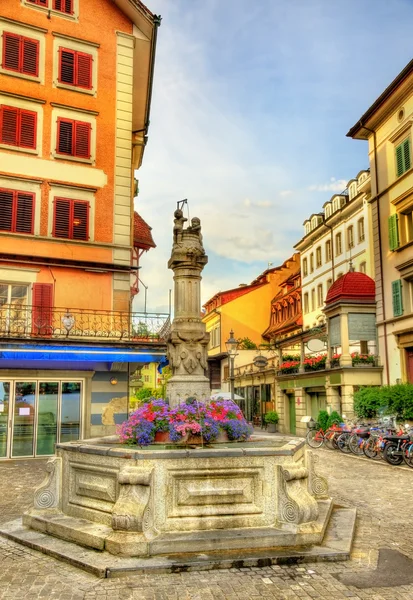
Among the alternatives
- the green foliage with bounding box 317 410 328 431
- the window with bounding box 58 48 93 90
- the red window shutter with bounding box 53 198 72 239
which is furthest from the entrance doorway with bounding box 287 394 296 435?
the window with bounding box 58 48 93 90

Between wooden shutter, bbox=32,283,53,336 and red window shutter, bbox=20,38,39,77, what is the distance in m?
8.41

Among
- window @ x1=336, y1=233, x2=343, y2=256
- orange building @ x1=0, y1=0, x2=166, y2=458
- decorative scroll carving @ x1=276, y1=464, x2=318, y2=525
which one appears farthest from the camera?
window @ x1=336, y1=233, x2=343, y2=256

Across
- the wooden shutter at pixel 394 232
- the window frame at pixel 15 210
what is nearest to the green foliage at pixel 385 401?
the wooden shutter at pixel 394 232

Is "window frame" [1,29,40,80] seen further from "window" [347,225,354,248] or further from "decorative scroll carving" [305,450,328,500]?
"window" [347,225,354,248]

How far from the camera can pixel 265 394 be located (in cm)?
3900

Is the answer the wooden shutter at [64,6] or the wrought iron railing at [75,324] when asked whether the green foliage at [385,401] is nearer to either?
the wrought iron railing at [75,324]

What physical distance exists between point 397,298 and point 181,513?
68.3 ft

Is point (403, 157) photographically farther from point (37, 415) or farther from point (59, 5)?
point (37, 415)

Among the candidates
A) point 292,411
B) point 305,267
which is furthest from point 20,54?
point 305,267

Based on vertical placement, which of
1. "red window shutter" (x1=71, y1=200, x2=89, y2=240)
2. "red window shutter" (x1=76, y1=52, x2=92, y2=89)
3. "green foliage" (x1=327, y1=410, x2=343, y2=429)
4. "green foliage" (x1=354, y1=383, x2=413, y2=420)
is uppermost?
"red window shutter" (x1=76, y1=52, x2=92, y2=89)

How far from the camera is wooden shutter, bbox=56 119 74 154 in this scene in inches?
859

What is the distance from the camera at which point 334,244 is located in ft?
135

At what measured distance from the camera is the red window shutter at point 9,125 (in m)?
21.0

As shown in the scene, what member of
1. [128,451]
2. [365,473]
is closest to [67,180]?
[365,473]
